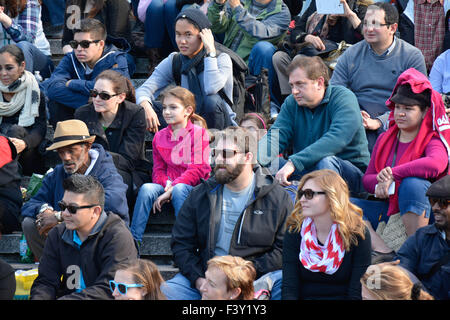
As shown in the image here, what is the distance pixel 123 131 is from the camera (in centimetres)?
662

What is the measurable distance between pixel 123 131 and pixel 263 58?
1704 mm

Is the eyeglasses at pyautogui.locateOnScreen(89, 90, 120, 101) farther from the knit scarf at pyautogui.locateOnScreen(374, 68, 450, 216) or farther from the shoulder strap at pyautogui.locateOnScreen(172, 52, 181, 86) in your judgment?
the knit scarf at pyautogui.locateOnScreen(374, 68, 450, 216)

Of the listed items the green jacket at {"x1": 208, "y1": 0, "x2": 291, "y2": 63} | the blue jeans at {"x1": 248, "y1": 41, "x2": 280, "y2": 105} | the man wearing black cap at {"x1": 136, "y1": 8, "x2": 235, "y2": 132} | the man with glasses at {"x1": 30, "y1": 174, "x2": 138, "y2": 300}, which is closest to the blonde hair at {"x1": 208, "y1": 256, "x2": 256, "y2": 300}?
the man with glasses at {"x1": 30, "y1": 174, "x2": 138, "y2": 300}

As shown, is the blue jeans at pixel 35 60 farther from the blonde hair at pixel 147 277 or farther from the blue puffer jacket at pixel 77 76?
the blonde hair at pixel 147 277

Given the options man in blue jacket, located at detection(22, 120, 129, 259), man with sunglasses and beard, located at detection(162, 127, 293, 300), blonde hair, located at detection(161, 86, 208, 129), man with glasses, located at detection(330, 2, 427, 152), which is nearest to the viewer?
man with sunglasses and beard, located at detection(162, 127, 293, 300)

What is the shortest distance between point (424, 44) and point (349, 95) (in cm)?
184

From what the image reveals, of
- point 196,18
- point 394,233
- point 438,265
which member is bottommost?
point 394,233

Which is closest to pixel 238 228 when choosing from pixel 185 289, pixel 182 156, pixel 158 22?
pixel 185 289

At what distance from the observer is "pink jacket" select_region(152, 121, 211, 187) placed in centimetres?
615

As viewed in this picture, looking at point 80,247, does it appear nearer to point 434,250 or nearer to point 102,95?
point 102,95

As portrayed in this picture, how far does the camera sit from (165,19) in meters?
8.07

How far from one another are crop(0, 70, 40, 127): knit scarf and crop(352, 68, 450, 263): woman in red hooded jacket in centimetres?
302

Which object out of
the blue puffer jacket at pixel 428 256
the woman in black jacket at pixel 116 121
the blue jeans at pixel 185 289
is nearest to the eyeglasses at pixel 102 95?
the woman in black jacket at pixel 116 121

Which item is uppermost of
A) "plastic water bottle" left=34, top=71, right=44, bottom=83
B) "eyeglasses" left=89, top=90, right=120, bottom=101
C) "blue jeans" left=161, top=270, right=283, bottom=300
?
"eyeglasses" left=89, top=90, right=120, bottom=101
